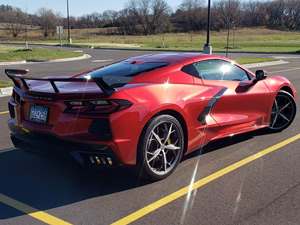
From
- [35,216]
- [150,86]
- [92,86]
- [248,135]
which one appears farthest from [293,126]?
[35,216]

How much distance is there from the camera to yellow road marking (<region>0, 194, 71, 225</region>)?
392cm

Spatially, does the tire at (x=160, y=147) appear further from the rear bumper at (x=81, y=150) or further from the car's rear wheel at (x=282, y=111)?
the car's rear wheel at (x=282, y=111)

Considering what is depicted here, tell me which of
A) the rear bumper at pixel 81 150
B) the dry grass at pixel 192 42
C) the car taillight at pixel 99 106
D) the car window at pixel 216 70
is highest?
the car window at pixel 216 70

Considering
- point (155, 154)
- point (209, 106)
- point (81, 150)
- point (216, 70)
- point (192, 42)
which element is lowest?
point (192, 42)

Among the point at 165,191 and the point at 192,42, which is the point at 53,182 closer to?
the point at 165,191

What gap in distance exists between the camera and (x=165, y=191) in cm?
462

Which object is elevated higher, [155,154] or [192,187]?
[155,154]

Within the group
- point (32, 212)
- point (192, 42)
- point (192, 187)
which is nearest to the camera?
point (32, 212)

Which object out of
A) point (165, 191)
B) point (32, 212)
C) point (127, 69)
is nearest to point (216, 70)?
point (127, 69)

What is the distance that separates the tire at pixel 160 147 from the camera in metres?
Result: 4.69

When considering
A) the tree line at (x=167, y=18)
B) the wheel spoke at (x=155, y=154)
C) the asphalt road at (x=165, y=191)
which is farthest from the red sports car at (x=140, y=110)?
the tree line at (x=167, y=18)

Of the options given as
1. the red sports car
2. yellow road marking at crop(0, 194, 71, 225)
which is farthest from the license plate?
yellow road marking at crop(0, 194, 71, 225)

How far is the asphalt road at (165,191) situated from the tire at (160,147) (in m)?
0.13

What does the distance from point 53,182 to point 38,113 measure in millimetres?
770
